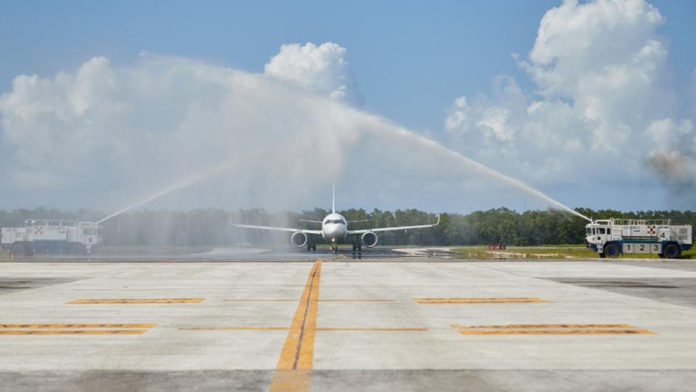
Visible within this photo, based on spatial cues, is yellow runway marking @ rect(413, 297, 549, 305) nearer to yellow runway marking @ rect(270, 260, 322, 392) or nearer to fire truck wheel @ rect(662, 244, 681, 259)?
yellow runway marking @ rect(270, 260, 322, 392)

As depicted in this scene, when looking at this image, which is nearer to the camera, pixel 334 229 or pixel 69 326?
pixel 69 326

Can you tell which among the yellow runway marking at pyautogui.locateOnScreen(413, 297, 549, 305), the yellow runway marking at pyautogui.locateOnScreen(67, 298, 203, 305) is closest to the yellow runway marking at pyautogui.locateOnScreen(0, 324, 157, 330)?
the yellow runway marking at pyautogui.locateOnScreen(67, 298, 203, 305)

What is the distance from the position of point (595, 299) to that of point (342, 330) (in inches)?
410

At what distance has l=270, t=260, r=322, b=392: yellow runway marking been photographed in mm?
9547

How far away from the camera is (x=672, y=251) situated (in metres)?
58.7

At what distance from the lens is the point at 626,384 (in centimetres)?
951

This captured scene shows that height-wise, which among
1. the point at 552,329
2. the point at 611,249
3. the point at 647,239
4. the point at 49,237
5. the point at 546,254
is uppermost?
the point at 647,239

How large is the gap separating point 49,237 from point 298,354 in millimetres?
61063

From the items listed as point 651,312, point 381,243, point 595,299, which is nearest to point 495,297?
point 595,299

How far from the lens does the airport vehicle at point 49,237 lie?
65688mm

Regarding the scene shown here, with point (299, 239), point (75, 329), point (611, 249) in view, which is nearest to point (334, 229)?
point (299, 239)

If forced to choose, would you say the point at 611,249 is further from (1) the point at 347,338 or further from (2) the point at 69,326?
(2) the point at 69,326

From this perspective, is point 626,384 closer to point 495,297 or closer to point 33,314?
point 495,297

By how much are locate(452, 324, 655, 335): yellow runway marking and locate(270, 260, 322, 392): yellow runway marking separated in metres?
3.38
